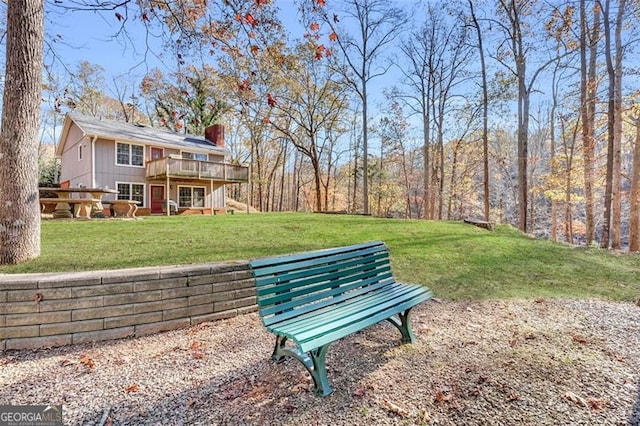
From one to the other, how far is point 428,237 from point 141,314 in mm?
6914

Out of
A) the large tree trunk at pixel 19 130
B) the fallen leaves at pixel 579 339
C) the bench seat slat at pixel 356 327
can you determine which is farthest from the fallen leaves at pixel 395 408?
the large tree trunk at pixel 19 130

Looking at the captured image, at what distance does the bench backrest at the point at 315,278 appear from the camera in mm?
2635

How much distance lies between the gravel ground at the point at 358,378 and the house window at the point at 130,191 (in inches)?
640

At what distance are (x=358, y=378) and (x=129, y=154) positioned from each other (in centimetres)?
1852

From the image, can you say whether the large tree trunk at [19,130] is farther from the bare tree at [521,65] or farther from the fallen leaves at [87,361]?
the bare tree at [521,65]

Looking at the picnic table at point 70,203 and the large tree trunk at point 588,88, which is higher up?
the large tree trunk at point 588,88

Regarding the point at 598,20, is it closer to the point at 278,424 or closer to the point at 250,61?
the point at 250,61

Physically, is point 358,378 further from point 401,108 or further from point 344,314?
point 401,108

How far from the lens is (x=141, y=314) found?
3301 mm

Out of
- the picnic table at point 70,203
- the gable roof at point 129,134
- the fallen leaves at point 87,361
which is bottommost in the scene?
the fallen leaves at point 87,361

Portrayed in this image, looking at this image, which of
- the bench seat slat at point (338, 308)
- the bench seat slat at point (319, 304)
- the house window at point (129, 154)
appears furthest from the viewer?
the house window at point (129, 154)

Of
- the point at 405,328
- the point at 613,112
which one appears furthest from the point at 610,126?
the point at 405,328

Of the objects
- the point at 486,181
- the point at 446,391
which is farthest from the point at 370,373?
the point at 486,181

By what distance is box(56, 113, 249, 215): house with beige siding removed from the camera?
1627 cm
